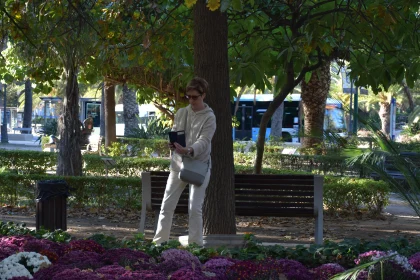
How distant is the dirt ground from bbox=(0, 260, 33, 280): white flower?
4.61 meters

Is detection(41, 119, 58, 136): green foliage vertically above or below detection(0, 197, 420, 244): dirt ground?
above

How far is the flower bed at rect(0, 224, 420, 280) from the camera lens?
4.38 meters

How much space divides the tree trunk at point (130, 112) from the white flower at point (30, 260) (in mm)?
28421

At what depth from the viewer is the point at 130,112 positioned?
3512 cm

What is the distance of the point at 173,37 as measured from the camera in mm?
9148

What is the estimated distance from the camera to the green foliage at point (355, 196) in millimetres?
11766

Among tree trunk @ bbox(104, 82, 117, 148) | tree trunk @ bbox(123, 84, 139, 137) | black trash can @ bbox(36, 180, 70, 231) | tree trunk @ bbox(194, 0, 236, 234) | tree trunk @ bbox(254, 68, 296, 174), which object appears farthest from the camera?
tree trunk @ bbox(123, 84, 139, 137)

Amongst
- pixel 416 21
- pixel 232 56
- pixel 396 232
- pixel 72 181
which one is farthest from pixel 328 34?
pixel 72 181

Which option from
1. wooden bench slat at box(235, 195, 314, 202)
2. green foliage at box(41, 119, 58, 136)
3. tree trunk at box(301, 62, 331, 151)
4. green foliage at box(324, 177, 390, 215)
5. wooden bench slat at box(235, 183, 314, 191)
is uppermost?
tree trunk at box(301, 62, 331, 151)

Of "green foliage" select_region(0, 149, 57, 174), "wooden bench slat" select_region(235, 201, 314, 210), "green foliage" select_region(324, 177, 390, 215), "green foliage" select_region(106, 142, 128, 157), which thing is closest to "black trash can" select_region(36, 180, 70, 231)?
"wooden bench slat" select_region(235, 201, 314, 210)

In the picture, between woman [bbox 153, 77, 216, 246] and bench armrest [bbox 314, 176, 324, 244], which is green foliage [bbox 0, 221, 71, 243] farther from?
bench armrest [bbox 314, 176, 324, 244]

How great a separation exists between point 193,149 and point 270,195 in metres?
2.74

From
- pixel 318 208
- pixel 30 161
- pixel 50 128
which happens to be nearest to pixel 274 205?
pixel 318 208

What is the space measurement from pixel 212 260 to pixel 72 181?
7506mm
